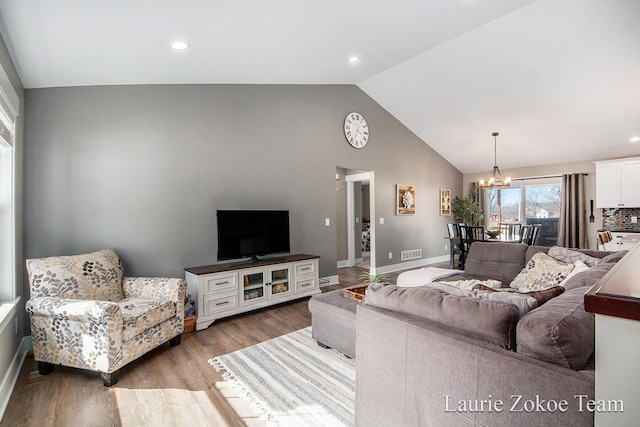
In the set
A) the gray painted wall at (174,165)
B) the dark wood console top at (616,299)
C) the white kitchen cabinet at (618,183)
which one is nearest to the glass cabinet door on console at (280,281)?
the gray painted wall at (174,165)

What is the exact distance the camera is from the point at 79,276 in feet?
8.65

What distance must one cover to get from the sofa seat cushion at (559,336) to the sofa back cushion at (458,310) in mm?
52

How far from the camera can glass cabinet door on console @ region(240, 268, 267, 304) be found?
359 cm

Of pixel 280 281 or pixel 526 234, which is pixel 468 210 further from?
pixel 280 281

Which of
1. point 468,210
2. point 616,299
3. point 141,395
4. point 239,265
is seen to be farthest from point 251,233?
point 468,210

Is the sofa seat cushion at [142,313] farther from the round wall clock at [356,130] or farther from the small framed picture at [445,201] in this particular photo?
the small framed picture at [445,201]

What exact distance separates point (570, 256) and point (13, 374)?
4.62m

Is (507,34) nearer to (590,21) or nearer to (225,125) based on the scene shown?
(590,21)

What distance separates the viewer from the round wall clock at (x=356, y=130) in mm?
5281

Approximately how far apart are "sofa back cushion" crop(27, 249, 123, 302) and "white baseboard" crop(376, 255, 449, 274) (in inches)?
171

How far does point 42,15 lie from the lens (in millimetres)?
1955

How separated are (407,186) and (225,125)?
4.04 metres

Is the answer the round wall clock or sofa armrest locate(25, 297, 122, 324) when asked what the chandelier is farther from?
sofa armrest locate(25, 297, 122, 324)

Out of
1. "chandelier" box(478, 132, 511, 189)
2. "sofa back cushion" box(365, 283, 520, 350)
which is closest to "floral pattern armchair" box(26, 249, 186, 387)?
"sofa back cushion" box(365, 283, 520, 350)
